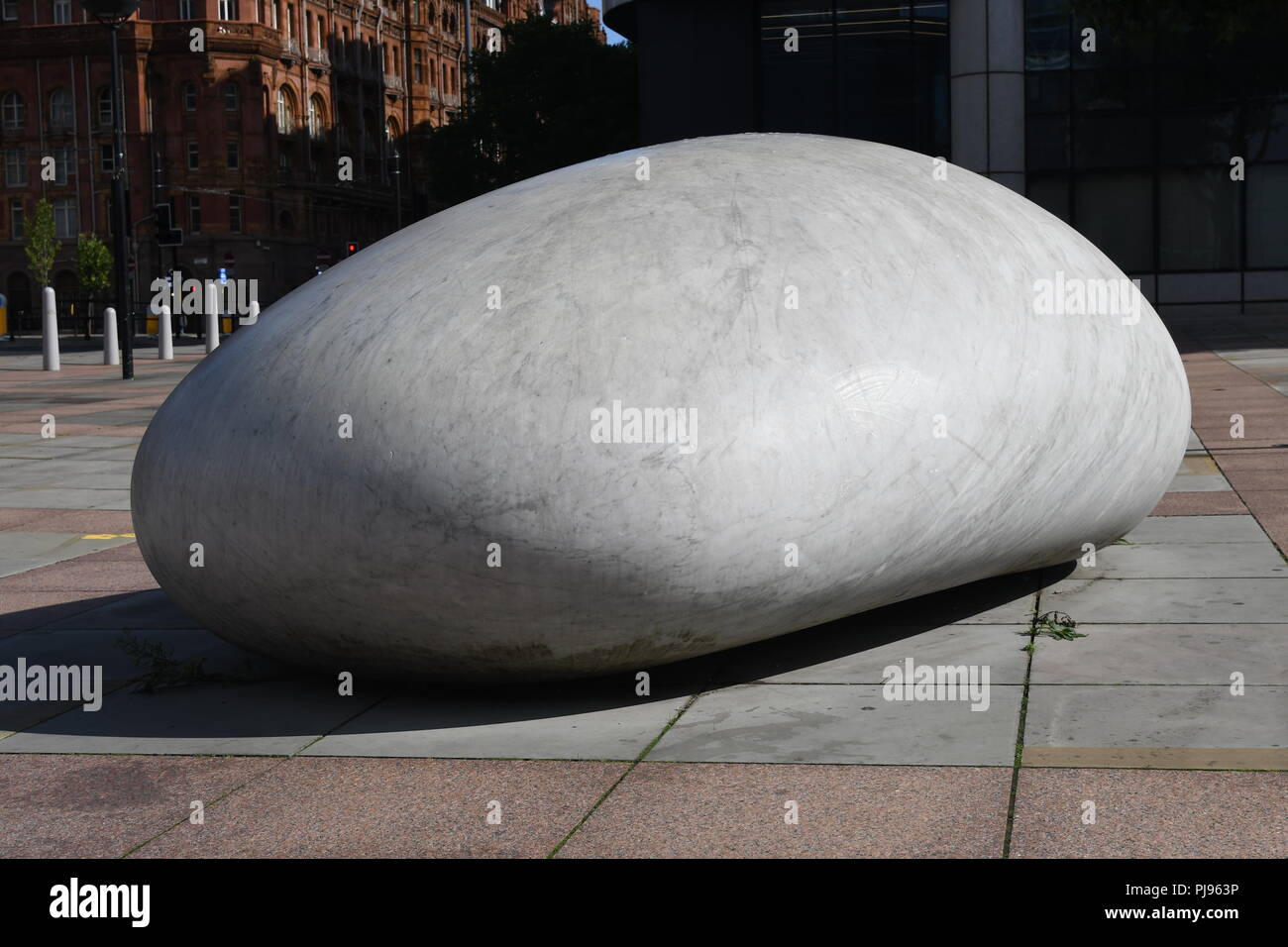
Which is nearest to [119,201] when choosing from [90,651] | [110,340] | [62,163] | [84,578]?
[110,340]

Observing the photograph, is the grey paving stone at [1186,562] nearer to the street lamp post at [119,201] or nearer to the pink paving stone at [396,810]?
the pink paving stone at [396,810]

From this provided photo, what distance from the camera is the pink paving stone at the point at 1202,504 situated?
8.92m

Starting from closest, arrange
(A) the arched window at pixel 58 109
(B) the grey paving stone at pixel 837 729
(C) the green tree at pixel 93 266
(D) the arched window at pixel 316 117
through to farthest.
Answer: (B) the grey paving stone at pixel 837 729 → (C) the green tree at pixel 93 266 → (A) the arched window at pixel 58 109 → (D) the arched window at pixel 316 117

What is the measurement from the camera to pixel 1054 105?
33156mm

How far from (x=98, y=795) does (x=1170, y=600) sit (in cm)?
450

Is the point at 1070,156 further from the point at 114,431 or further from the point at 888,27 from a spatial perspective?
the point at 114,431

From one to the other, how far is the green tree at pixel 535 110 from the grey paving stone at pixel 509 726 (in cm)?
5053

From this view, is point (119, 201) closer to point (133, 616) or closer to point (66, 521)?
point (66, 521)

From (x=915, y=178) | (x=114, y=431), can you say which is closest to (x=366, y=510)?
(x=915, y=178)

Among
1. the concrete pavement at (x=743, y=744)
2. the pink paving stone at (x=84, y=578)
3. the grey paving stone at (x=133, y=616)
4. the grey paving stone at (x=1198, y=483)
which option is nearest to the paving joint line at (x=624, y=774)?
the concrete pavement at (x=743, y=744)

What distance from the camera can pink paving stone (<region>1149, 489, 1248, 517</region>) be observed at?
8922 millimetres

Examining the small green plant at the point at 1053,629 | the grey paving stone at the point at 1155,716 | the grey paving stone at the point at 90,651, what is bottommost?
the grey paving stone at the point at 90,651

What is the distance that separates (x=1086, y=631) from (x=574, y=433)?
249 cm

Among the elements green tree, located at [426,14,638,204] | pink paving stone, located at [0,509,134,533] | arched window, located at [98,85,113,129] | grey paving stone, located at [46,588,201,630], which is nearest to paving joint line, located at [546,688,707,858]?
grey paving stone, located at [46,588,201,630]
